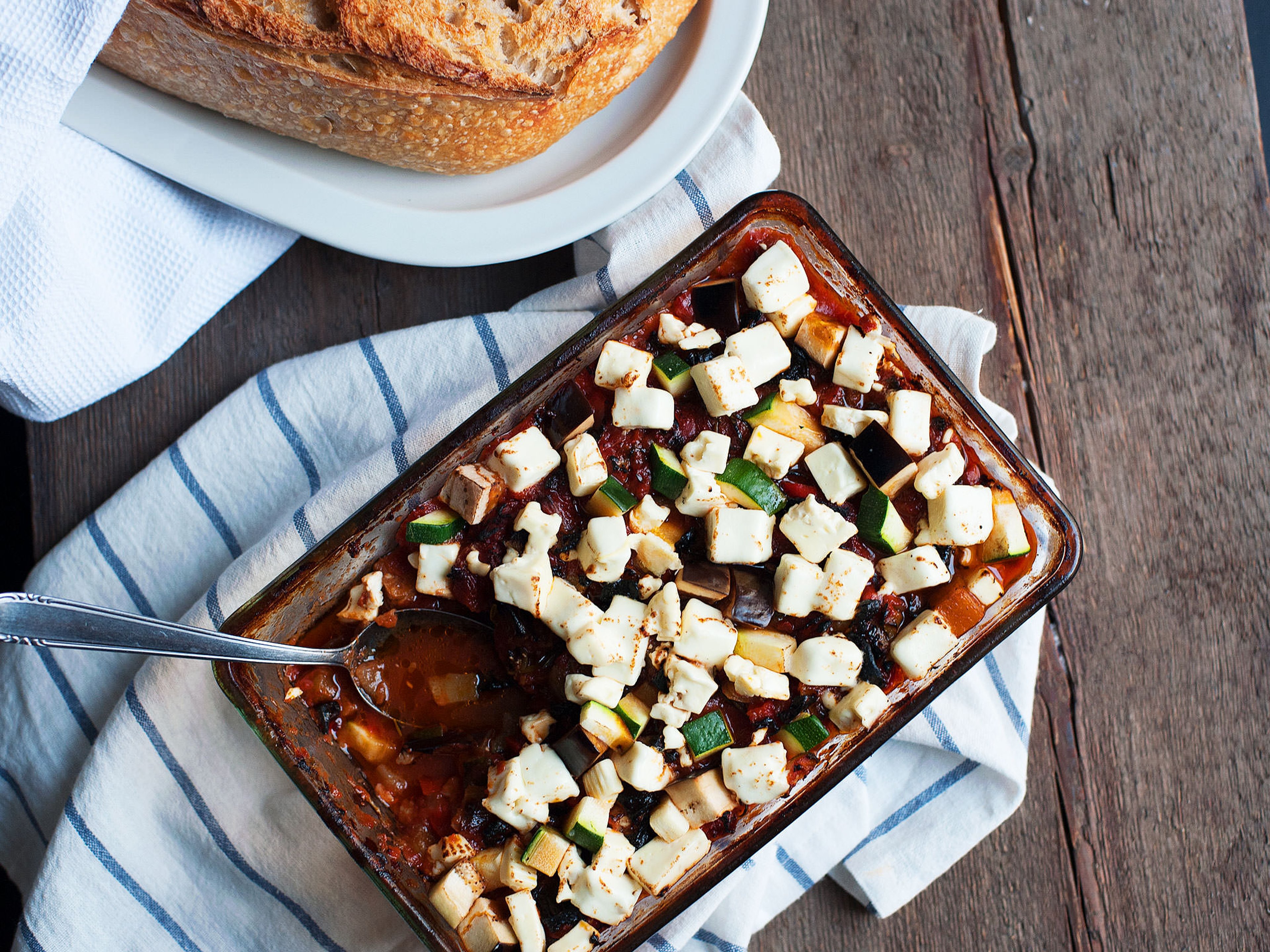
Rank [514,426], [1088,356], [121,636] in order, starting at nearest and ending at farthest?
[121,636] < [514,426] < [1088,356]

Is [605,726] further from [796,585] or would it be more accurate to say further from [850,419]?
[850,419]

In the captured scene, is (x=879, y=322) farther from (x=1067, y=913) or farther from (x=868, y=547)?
(x=1067, y=913)

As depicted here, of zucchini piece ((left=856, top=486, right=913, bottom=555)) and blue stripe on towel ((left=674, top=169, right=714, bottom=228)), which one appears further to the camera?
blue stripe on towel ((left=674, top=169, right=714, bottom=228))

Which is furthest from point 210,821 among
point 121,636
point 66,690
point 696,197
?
point 696,197

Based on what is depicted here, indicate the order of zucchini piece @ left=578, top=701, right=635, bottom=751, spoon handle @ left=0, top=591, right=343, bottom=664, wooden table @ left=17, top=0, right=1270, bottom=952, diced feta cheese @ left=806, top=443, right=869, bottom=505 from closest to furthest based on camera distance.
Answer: spoon handle @ left=0, top=591, right=343, bottom=664
zucchini piece @ left=578, top=701, right=635, bottom=751
diced feta cheese @ left=806, top=443, right=869, bottom=505
wooden table @ left=17, top=0, right=1270, bottom=952

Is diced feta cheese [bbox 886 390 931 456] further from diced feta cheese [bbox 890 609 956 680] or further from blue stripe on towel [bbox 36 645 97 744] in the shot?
blue stripe on towel [bbox 36 645 97 744]

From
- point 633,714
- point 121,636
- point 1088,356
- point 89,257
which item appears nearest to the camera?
point 121,636

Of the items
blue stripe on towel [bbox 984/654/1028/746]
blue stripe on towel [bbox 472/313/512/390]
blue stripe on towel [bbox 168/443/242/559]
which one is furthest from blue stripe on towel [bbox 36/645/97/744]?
blue stripe on towel [bbox 984/654/1028/746]

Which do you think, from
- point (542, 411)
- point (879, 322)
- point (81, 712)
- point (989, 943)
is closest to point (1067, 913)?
point (989, 943)
